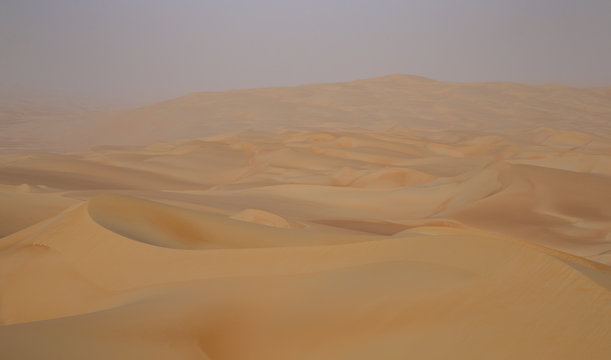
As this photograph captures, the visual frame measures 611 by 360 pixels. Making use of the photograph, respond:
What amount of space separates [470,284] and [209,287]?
0.88 meters

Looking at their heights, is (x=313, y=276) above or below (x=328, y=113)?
above

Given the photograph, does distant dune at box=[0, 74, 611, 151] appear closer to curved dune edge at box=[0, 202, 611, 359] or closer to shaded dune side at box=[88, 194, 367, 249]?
shaded dune side at box=[88, 194, 367, 249]

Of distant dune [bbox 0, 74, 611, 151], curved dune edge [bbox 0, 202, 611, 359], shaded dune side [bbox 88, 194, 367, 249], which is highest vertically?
curved dune edge [bbox 0, 202, 611, 359]

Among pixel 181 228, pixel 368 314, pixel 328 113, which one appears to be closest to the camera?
Result: pixel 368 314

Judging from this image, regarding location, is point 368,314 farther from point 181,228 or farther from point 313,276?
point 181,228

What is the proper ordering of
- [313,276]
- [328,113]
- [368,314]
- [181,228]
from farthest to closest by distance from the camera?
[328,113], [181,228], [313,276], [368,314]

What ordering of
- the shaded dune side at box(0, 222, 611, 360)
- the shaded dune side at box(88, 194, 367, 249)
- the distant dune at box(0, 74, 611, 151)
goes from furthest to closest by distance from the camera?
the distant dune at box(0, 74, 611, 151) < the shaded dune side at box(88, 194, 367, 249) < the shaded dune side at box(0, 222, 611, 360)

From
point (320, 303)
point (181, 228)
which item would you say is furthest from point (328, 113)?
point (320, 303)

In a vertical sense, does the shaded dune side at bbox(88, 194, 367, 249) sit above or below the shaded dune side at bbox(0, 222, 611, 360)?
below

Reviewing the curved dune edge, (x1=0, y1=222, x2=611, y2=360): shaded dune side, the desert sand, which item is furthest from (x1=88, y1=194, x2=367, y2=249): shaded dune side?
(x1=0, y1=222, x2=611, y2=360): shaded dune side

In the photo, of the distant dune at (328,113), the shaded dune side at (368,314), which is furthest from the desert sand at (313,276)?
the distant dune at (328,113)

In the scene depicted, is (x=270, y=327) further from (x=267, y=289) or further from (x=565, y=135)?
(x=565, y=135)

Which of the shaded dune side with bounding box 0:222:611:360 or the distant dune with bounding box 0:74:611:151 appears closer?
the shaded dune side with bounding box 0:222:611:360

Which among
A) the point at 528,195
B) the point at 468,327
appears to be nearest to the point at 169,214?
the point at 468,327
